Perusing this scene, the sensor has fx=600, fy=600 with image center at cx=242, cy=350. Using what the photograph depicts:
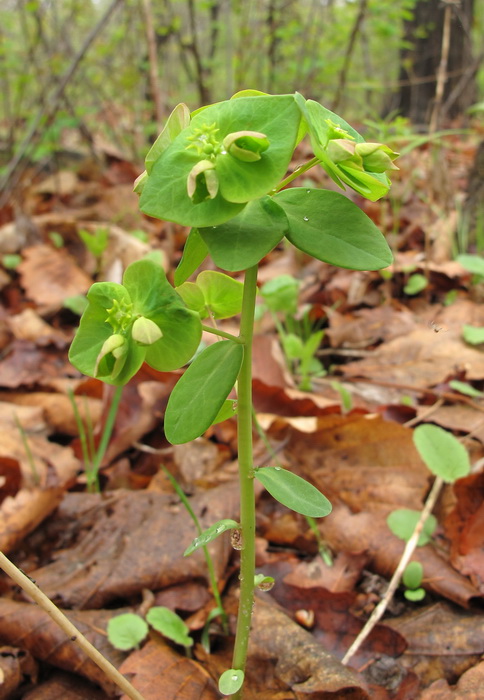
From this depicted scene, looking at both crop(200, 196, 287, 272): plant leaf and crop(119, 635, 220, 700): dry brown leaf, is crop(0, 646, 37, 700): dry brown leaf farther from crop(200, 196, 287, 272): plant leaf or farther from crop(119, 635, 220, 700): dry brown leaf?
crop(200, 196, 287, 272): plant leaf

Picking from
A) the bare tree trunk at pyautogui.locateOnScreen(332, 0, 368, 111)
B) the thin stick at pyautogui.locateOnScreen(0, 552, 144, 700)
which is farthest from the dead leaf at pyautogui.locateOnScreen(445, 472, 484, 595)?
the bare tree trunk at pyautogui.locateOnScreen(332, 0, 368, 111)

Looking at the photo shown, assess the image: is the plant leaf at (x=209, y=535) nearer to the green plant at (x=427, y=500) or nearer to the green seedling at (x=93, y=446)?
the green plant at (x=427, y=500)

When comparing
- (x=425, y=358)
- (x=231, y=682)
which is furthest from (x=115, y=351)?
(x=425, y=358)

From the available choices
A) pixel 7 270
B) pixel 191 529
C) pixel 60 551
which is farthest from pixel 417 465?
pixel 7 270

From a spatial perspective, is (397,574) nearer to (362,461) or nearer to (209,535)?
(362,461)

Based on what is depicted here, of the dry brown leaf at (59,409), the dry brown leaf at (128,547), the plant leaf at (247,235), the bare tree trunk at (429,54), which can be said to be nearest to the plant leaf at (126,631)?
the dry brown leaf at (128,547)

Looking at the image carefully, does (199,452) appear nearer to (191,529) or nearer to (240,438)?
(191,529)
